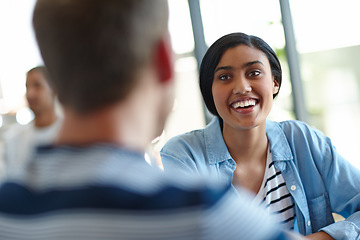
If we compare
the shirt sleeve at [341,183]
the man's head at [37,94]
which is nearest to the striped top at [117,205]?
the shirt sleeve at [341,183]

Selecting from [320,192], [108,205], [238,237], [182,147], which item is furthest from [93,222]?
[320,192]

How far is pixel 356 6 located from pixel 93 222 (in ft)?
12.2

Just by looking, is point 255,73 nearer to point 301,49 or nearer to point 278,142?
point 278,142

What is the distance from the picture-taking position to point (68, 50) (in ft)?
1.70

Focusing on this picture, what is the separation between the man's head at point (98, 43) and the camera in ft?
1.67

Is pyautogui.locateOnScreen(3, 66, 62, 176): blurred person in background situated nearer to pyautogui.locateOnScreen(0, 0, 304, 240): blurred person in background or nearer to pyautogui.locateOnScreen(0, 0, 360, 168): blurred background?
pyautogui.locateOnScreen(0, 0, 360, 168): blurred background

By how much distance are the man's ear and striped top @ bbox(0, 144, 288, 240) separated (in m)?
0.11

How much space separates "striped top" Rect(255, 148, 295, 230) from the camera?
1.47 m

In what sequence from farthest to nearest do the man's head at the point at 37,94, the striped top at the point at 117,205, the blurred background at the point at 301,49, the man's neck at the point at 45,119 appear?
the blurred background at the point at 301,49
the man's head at the point at 37,94
the man's neck at the point at 45,119
the striped top at the point at 117,205

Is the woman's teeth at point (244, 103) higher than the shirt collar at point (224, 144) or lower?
higher

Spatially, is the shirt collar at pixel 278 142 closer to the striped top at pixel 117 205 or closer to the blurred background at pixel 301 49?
the striped top at pixel 117 205

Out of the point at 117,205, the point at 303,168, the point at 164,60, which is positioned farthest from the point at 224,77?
the point at 117,205

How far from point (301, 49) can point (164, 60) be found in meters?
3.56

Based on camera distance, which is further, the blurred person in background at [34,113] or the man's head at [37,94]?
the man's head at [37,94]
